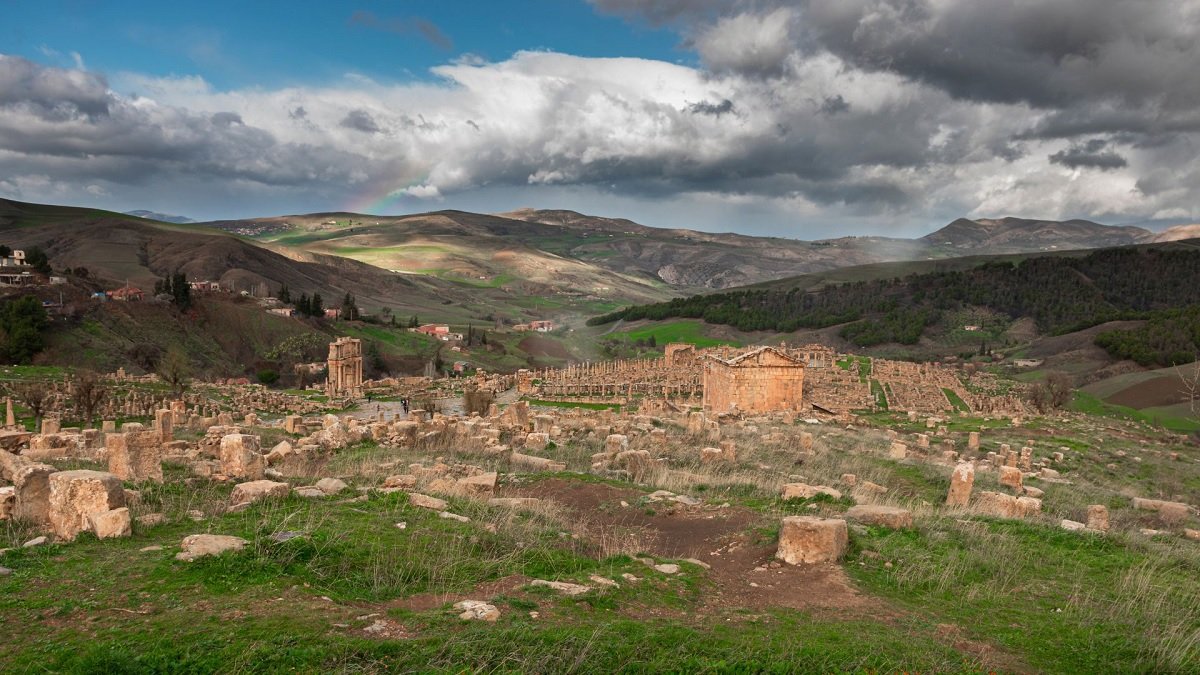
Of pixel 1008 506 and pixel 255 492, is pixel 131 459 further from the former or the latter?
pixel 1008 506

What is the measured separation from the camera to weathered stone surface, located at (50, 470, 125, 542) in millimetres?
7254

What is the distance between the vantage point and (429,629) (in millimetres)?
5477

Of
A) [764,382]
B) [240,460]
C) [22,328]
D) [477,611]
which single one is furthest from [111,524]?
[22,328]

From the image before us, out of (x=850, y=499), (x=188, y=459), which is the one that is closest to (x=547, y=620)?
(x=850, y=499)

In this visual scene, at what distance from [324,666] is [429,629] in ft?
2.88

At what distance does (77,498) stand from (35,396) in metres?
25.0

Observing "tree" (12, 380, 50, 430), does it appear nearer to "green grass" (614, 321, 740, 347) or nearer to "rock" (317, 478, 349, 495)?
"rock" (317, 478, 349, 495)

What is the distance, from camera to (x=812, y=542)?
7.97m

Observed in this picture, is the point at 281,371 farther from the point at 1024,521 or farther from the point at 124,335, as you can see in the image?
the point at 1024,521

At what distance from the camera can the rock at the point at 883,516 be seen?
959 cm

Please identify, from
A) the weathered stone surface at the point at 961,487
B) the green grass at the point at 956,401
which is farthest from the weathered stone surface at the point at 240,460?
the green grass at the point at 956,401

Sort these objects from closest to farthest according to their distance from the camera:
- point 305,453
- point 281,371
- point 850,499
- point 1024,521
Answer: point 1024,521, point 850,499, point 305,453, point 281,371

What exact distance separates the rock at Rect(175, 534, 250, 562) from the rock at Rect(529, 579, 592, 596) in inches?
111

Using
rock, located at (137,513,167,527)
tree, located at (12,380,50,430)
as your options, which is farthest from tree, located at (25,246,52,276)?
rock, located at (137,513,167,527)
